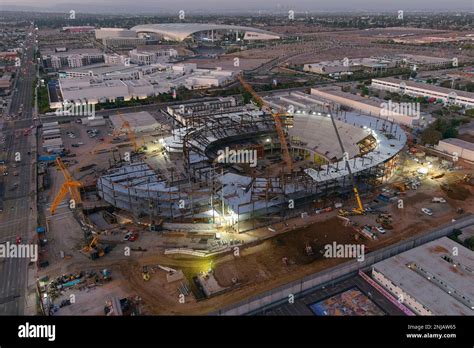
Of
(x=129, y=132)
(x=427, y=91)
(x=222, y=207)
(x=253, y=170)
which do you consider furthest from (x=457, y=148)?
(x=129, y=132)

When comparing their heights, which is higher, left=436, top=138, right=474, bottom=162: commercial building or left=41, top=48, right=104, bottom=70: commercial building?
left=41, top=48, right=104, bottom=70: commercial building

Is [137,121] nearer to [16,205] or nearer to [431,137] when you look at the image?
[16,205]

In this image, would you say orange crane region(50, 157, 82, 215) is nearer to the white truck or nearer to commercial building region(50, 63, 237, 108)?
the white truck

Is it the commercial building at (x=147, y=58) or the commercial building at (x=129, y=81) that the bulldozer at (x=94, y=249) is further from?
the commercial building at (x=147, y=58)

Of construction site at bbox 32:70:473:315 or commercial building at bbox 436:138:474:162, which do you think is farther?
commercial building at bbox 436:138:474:162

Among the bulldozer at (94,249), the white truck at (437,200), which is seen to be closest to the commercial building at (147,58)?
the bulldozer at (94,249)

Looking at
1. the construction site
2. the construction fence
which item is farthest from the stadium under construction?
the construction fence

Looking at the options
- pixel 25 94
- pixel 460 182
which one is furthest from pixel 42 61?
pixel 460 182
